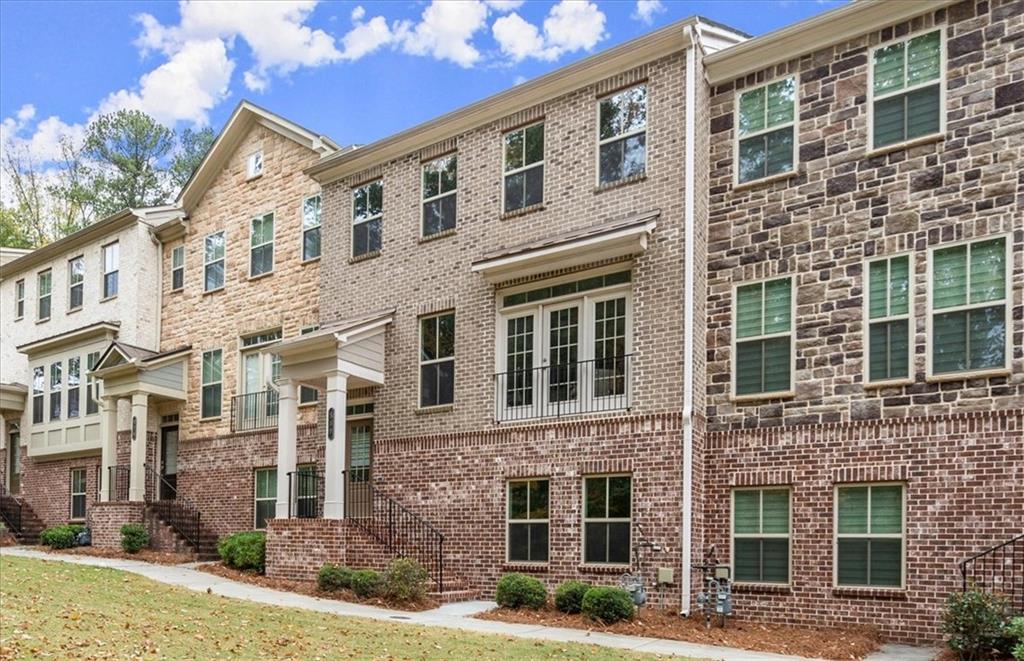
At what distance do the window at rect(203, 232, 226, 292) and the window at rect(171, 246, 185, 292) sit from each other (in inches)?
42.3

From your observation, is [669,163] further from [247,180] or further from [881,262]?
[247,180]

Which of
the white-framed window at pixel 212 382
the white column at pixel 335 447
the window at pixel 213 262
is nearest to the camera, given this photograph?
the white column at pixel 335 447

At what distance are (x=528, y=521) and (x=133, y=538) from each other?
10899mm

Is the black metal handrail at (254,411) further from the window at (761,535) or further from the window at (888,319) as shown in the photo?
the window at (888,319)

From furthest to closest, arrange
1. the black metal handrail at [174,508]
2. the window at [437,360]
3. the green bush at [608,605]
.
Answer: the black metal handrail at [174,508], the window at [437,360], the green bush at [608,605]

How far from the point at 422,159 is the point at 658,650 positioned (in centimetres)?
1122

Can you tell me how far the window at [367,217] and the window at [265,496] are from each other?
573cm

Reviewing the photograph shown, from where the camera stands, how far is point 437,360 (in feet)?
62.9

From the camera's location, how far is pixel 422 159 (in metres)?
20.2

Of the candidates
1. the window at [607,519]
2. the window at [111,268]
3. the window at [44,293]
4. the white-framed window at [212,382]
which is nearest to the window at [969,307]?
the window at [607,519]

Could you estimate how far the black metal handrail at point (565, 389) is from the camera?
54.4 feet

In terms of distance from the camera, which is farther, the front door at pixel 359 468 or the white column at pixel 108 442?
the white column at pixel 108 442

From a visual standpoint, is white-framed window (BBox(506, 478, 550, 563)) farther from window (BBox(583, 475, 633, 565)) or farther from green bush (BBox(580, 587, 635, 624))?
green bush (BBox(580, 587, 635, 624))

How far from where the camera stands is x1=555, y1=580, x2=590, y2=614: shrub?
15.2 metres
